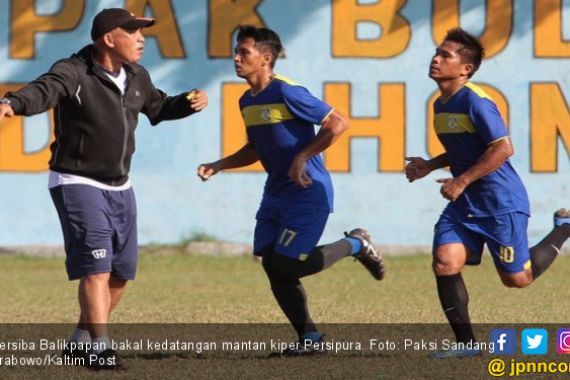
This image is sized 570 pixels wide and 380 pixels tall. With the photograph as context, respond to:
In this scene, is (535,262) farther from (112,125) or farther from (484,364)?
(112,125)

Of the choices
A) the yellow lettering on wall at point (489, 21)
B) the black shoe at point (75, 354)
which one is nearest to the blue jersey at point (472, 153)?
the black shoe at point (75, 354)

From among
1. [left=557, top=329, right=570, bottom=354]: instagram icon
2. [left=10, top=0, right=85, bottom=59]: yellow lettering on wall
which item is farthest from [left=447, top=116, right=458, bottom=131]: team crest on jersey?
[left=10, top=0, right=85, bottom=59]: yellow lettering on wall

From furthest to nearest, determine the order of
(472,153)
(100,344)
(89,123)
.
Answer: (472,153) → (89,123) → (100,344)

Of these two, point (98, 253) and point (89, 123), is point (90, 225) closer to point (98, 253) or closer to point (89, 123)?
point (98, 253)

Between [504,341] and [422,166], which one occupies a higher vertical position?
[422,166]

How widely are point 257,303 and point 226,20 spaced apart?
5183 millimetres

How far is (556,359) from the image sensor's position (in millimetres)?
8375

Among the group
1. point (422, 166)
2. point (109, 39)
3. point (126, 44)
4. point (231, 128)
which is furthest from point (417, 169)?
point (231, 128)

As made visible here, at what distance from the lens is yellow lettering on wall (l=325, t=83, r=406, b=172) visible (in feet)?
53.9

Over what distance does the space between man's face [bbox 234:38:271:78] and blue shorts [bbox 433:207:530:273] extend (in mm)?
1471

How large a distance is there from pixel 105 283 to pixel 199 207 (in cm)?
827

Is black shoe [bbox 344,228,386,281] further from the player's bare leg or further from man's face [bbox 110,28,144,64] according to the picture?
man's face [bbox 110,28,144,64]

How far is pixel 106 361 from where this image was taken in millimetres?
8031

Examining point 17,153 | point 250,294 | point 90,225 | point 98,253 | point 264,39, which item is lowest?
point 250,294
